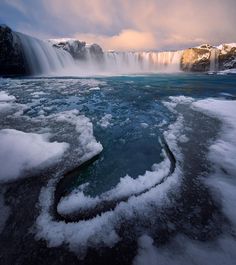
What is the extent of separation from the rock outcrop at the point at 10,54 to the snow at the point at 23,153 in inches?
932

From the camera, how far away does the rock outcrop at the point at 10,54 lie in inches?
844

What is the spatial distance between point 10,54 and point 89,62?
26361 millimetres

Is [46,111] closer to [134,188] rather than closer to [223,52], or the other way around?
[134,188]

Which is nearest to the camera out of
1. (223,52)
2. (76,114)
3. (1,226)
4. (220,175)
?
(1,226)

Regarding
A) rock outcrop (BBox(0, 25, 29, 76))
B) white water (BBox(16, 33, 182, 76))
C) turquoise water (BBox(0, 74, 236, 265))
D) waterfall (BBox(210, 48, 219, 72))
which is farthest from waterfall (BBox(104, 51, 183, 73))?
turquoise water (BBox(0, 74, 236, 265))

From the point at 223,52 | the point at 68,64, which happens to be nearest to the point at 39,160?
the point at 68,64

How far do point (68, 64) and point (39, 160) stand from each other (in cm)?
3363

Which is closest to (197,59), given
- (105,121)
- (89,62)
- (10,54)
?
(89,62)

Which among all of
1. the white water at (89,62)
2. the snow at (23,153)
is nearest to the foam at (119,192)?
the snow at (23,153)

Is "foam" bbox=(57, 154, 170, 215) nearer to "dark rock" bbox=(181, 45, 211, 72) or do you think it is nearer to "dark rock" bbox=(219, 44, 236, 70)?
"dark rock" bbox=(219, 44, 236, 70)

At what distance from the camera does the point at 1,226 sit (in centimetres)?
181

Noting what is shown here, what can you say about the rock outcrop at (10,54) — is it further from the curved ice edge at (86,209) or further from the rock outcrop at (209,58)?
the rock outcrop at (209,58)

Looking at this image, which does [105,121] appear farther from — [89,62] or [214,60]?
[214,60]

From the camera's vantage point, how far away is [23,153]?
2.96 metres
